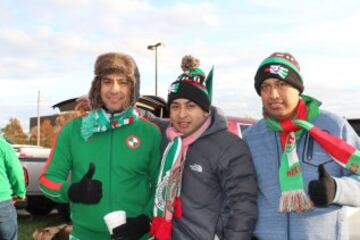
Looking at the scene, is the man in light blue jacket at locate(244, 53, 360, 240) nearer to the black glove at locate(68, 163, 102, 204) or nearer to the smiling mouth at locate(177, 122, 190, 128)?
the smiling mouth at locate(177, 122, 190, 128)

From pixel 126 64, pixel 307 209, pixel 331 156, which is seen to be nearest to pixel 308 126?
pixel 331 156

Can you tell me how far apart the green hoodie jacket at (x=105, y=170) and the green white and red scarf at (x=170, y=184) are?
167 millimetres

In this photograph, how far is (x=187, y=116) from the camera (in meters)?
2.92

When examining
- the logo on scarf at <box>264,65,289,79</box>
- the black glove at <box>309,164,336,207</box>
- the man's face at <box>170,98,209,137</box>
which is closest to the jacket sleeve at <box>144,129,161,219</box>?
the man's face at <box>170,98,209,137</box>

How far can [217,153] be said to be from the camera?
2768 mm

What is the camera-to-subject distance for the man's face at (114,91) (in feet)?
9.98

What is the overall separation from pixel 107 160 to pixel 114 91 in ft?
1.38

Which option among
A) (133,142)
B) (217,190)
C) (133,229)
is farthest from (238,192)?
(133,142)

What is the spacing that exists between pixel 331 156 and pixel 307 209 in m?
0.30

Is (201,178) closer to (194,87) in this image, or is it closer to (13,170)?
(194,87)

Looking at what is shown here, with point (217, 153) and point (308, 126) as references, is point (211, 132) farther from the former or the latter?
point (308, 126)

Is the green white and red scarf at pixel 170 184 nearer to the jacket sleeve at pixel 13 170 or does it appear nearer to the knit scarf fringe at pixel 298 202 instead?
the knit scarf fringe at pixel 298 202

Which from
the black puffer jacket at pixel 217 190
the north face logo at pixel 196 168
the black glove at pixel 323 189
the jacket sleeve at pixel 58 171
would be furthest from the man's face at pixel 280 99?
the jacket sleeve at pixel 58 171

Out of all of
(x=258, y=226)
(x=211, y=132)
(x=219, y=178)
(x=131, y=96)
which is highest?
(x=131, y=96)
